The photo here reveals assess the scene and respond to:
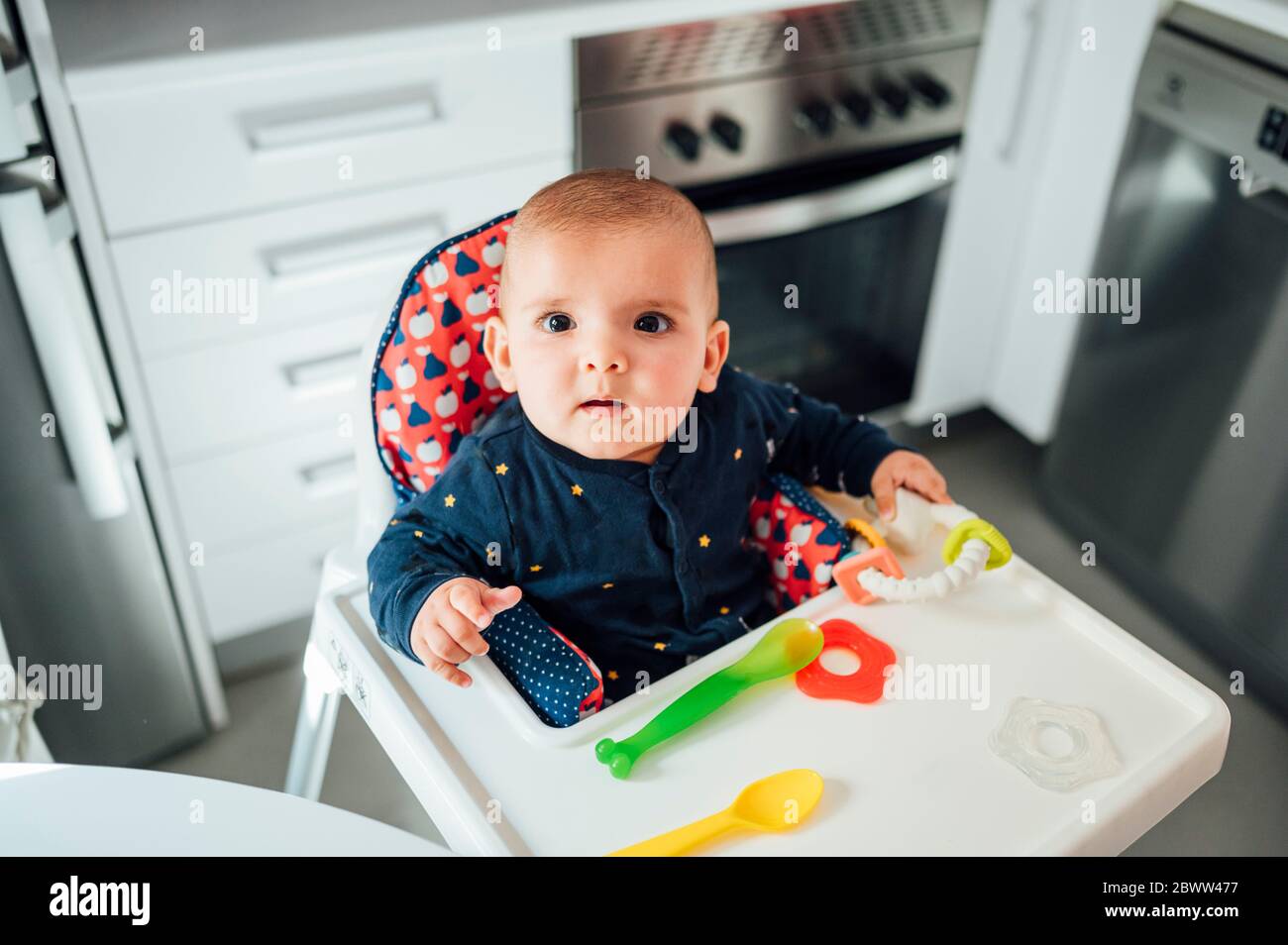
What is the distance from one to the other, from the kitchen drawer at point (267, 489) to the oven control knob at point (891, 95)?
0.88m

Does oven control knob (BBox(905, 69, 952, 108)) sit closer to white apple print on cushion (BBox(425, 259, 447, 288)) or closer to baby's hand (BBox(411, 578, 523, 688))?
white apple print on cushion (BBox(425, 259, 447, 288))

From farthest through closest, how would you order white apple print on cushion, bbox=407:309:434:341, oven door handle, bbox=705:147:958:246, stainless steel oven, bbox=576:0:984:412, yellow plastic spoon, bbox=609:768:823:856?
oven door handle, bbox=705:147:958:246, stainless steel oven, bbox=576:0:984:412, white apple print on cushion, bbox=407:309:434:341, yellow plastic spoon, bbox=609:768:823:856

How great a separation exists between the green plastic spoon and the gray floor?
2.46ft

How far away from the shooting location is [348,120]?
1.29m

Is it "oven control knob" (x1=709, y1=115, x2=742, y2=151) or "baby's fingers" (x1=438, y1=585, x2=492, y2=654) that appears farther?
"oven control knob" (x1=709, y1=115, x2=742, y2=151)

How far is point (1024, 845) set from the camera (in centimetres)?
72

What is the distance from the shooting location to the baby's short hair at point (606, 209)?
2.70 ft

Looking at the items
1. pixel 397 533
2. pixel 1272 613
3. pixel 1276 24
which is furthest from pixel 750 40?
pixel 1272 613

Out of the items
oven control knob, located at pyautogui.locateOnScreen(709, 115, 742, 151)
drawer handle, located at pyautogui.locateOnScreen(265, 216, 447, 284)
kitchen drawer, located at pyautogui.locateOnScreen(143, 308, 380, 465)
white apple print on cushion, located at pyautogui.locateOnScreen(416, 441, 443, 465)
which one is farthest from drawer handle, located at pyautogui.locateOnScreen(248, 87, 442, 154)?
white apple print on cushion, located at pyautogui.locateOnScreen(416, 441, 443, 465)

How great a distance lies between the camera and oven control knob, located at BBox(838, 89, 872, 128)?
5.28ft

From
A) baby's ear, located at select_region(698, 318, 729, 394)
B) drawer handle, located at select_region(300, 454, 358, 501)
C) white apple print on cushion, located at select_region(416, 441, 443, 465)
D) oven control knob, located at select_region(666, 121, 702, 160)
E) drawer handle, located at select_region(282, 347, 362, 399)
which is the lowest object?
drawer handle, located at select_region(300, 454, 358, 501)

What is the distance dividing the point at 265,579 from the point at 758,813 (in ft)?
3.35

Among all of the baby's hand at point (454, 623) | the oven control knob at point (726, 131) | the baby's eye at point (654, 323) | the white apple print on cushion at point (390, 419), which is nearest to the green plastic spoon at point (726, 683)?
the baby's hand at point (454, 623)
